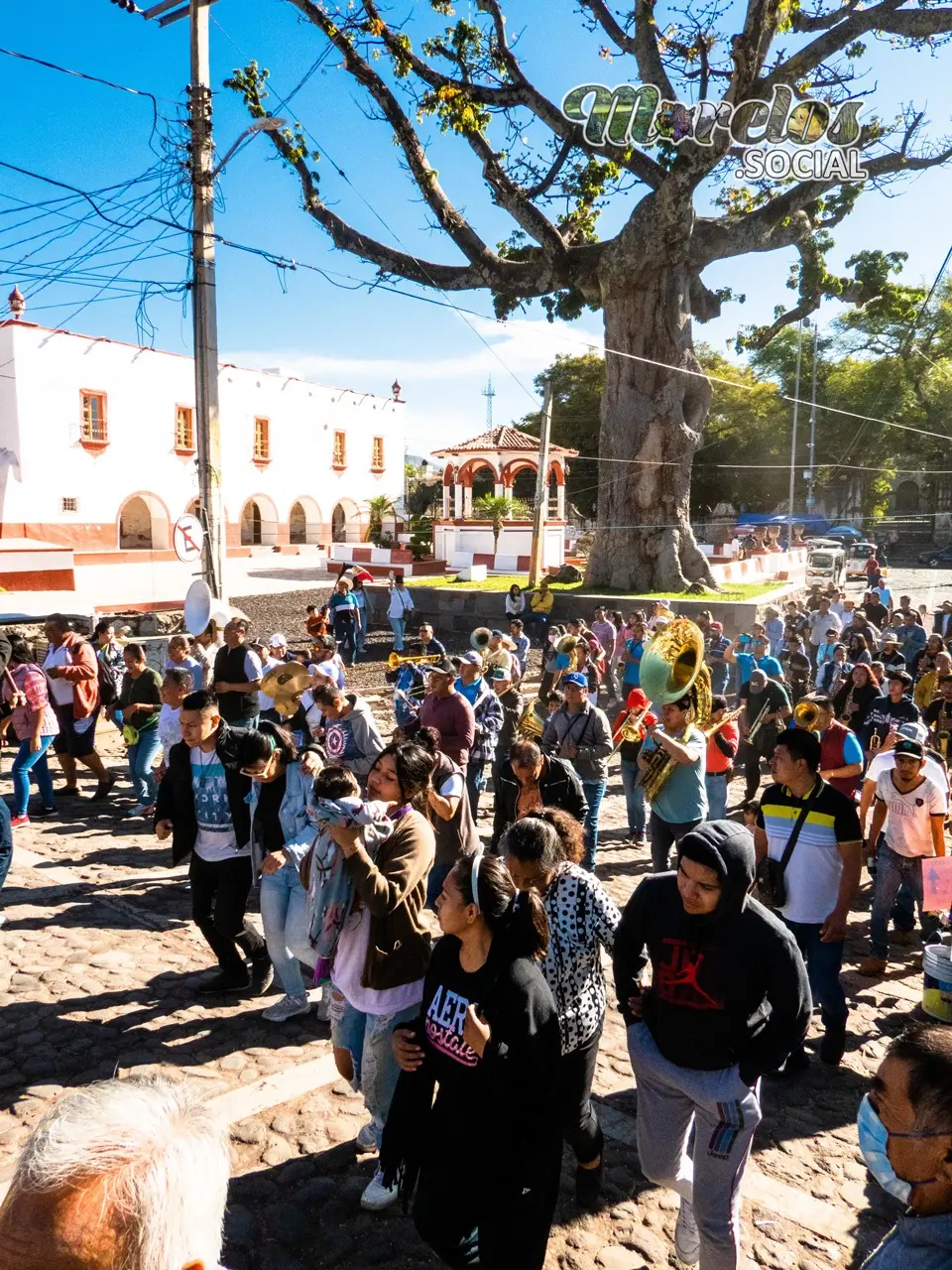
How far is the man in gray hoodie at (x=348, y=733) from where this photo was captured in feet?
19.2

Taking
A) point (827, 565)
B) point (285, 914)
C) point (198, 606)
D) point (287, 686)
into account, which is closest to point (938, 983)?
point (285, 914)

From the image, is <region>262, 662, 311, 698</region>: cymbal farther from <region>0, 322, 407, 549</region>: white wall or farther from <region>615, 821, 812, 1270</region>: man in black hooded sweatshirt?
<region>0, 322, 407, 549</region>: white wall

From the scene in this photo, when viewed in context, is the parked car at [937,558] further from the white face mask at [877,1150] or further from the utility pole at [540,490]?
the white face mask at [877,1150]

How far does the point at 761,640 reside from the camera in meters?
10.5

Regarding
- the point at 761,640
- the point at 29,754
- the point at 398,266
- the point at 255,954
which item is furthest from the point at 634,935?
the point at 398,266

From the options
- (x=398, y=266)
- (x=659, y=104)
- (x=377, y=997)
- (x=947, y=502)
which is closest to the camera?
(x=377, y=997)

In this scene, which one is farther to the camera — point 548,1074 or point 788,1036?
point 788,1036

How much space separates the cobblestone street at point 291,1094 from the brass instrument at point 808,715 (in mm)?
1451

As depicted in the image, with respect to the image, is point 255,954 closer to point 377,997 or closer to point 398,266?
point 377,997

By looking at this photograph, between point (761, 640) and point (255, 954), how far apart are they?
7.41 metres

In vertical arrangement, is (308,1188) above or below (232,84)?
below

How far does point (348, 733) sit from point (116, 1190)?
4.64 m

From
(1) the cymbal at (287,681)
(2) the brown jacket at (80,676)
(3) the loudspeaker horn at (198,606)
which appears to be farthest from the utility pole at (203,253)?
(1) the cymbal at (287,681)

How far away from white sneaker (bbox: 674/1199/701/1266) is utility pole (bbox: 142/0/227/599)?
9.33 m
